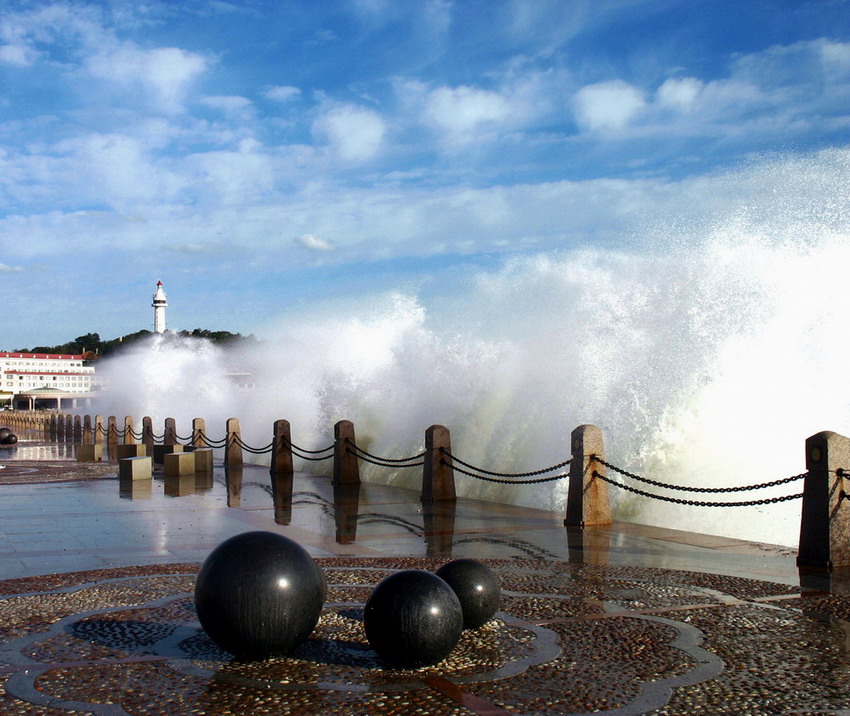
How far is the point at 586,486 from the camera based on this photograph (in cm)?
1129

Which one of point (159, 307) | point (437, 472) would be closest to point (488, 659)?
point (437, 472)

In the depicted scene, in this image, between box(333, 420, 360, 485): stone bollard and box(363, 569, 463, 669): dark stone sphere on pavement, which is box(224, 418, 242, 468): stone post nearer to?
box(333, 420, 360, 485): stone bollard

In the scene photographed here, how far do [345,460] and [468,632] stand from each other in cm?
1207

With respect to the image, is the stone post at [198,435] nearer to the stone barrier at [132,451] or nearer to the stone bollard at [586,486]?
the stone barrier at [132,451]

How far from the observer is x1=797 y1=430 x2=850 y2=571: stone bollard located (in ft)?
27.6

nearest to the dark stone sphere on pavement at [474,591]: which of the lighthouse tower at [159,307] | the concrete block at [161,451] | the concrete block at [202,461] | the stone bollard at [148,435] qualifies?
the concrete block at [202,461]

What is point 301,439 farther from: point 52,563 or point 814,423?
point 52,563

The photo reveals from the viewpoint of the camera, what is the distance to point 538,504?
15438 millimetres

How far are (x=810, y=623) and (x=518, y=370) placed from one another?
13.2 meters

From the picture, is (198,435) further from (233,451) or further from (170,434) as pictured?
(233,451)

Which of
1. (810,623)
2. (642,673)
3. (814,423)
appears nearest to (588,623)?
(642,673)

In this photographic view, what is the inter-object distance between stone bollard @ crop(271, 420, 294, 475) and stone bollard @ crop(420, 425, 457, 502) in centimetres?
649

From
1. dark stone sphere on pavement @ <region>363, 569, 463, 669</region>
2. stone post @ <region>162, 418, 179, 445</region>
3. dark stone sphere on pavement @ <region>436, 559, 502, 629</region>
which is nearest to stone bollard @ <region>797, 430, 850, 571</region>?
dark stone sphere on pavement @ <region>436, 559, 502, 629</region>

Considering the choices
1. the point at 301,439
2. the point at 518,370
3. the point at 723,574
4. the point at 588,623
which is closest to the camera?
the point at 588,623
